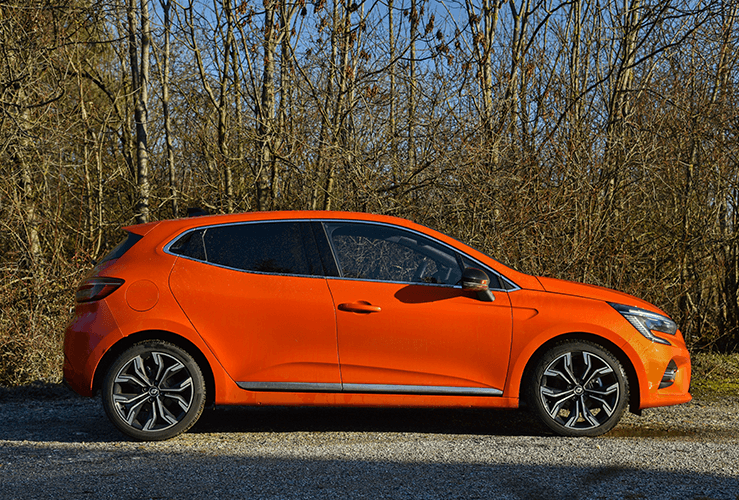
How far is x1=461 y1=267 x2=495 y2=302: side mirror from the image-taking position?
203 inches

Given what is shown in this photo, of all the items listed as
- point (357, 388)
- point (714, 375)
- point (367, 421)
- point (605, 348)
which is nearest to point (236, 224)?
point (357, 388)

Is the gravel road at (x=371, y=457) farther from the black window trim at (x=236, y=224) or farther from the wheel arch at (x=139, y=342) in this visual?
the black window trim at (x=236, y=224)

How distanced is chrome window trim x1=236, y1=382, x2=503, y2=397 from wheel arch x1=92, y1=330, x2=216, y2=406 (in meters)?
0.34

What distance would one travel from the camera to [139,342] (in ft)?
17.1

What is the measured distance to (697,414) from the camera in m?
6.33

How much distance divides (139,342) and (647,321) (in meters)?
3.90

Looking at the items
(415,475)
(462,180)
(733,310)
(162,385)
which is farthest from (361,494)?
(733,310)

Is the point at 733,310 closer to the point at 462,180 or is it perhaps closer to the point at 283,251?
the point at 462,180

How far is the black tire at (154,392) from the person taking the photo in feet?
16.9

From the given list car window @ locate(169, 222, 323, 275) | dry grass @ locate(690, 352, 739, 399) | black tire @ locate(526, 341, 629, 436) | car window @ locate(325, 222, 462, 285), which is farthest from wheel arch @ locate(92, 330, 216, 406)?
dry grass @ locate(690, 352, 739, 399)

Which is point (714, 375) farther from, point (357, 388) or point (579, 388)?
point (357, 388)

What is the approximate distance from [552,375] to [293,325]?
2.00m


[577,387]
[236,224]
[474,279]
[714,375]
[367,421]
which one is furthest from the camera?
[714,375]

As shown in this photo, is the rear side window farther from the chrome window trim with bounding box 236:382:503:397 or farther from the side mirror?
the side mirror
